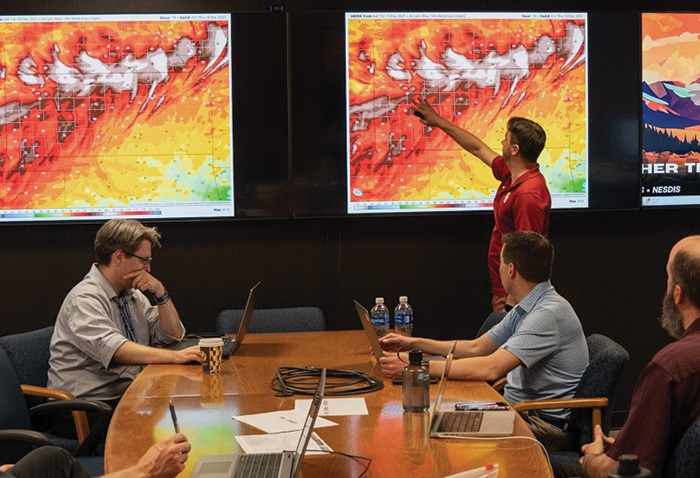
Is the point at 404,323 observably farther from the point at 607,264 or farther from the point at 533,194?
the point at 607,264

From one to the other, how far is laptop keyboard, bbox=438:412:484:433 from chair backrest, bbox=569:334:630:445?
3.03 feet

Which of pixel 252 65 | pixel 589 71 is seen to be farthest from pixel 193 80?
pixel 589 71

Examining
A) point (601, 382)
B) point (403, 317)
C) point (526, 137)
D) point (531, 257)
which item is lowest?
point (601, 382)

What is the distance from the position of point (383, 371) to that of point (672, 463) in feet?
4.13

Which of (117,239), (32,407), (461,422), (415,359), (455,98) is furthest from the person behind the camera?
(455,98)

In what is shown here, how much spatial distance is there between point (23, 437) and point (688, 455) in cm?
215

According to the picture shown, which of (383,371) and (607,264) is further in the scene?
(607,264)

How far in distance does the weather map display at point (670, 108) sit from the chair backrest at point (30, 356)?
3.44 metres

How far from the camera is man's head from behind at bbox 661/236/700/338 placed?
8.68 feet

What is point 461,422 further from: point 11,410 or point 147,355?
point 11,410

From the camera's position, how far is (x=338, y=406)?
294cm

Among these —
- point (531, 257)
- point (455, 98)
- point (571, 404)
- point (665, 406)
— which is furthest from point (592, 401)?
point (455, 98)

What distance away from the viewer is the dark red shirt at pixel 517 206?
15.1 feet

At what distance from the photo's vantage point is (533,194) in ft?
15.2
